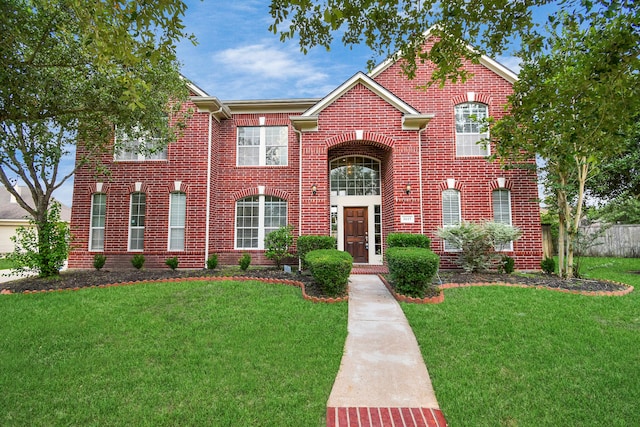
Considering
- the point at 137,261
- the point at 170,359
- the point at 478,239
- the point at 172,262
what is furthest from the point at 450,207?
the point at 137,261

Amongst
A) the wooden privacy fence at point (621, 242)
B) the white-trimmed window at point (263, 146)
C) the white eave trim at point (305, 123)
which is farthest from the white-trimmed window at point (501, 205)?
the wooden privacy fence at point (621, 242)

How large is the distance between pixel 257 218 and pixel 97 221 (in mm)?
6015

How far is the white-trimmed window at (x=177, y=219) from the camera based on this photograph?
39.6 ft

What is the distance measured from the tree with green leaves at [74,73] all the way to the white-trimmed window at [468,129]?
31.2 ft

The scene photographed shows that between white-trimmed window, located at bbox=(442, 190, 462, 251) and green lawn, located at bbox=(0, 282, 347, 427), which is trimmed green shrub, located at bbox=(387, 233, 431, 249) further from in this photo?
green lawn, located at bbox=(0, 282, 347, 427)

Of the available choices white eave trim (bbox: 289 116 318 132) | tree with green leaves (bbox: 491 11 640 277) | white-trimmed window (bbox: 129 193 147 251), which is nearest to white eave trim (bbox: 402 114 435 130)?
white eave trim (bbox: 289 116 318 132)

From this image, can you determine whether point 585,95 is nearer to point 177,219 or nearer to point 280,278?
point 280,278

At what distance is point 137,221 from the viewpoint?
12.3 meters

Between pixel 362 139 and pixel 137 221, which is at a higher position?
pixel 362 139

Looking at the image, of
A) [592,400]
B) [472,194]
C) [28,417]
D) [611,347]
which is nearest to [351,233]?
[472,194]

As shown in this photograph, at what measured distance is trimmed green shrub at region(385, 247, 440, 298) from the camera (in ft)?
23.3

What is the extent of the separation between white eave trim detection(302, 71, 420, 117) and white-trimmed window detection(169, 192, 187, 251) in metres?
5.58

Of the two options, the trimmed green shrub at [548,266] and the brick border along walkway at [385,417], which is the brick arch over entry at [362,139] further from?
the brick border along walkway at [385,417]

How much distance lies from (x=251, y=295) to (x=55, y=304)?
4.24m
